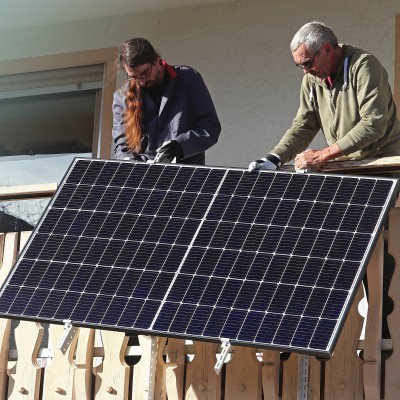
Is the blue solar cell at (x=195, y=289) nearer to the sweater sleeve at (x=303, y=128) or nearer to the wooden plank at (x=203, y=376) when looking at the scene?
the wooden plank at (x=203, y=376)

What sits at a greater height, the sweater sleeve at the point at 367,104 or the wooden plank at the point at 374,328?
the sweater sleeve at the point at 367,104

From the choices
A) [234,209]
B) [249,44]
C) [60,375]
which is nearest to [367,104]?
[234,209]

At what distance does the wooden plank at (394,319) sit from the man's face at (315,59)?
1.04 metres

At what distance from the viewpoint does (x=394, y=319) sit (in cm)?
769

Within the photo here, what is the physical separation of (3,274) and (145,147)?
1.26m

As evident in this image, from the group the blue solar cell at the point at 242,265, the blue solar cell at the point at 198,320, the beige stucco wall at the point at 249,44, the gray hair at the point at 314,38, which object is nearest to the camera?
the blue solar cell at the point at 198,320

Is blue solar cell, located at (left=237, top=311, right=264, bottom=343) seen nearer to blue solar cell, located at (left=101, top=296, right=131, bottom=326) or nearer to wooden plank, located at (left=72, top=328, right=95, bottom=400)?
blue solar cell, located at (left=101, top=296, right=131, bottom=326)

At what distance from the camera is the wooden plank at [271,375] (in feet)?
25.3

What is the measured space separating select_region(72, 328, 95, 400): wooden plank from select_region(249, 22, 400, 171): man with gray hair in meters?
1.45

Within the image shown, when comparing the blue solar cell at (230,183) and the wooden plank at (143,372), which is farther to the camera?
the blue solar cell at (230,183)

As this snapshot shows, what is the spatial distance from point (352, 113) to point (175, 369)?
6.35ft

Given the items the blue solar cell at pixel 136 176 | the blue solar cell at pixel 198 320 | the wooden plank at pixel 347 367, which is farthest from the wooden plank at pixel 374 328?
the blue solar cell at pixel 136 176

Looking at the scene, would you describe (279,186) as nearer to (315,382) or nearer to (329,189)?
(329,189)

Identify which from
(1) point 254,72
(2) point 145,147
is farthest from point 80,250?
(1) point 254,72
